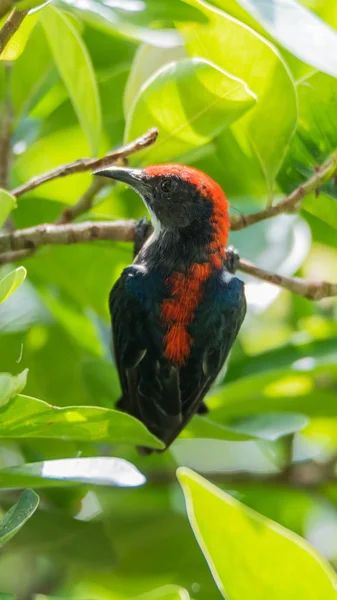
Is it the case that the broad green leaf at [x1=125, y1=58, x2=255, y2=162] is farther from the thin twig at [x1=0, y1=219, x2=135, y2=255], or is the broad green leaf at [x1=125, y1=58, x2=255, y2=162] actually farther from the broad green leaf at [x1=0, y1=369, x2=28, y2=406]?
the broad green leaf at [x1=0, y1=369, x2=28, y2=406]

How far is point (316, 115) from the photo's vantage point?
2.51m

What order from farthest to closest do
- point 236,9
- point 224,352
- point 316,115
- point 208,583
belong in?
point 208,583
point 224,352
point 316,115
point 236,9

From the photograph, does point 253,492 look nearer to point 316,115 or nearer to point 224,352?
point 224,352

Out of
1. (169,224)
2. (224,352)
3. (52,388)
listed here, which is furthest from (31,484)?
(169,224)

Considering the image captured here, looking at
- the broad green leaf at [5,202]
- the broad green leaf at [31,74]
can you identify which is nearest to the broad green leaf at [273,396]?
the broad green leaf at [31,74]

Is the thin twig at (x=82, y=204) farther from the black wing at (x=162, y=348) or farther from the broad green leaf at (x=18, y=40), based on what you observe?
the broad green leaf at (x=18, y=40)

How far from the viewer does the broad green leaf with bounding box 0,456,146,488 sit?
1.84m

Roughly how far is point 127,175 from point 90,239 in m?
0.28

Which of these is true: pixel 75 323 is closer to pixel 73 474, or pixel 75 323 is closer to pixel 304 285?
pixel 304 285

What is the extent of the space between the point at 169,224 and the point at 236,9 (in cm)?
99

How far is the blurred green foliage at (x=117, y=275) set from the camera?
6.62 ft

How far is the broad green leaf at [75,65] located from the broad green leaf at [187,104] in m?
0.13

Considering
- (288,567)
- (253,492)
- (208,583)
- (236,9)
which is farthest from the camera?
(253,492)

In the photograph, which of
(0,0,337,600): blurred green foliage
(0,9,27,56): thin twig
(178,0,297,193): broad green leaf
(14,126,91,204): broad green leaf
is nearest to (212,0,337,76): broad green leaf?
(0,0,337,600): blurred green foliage
